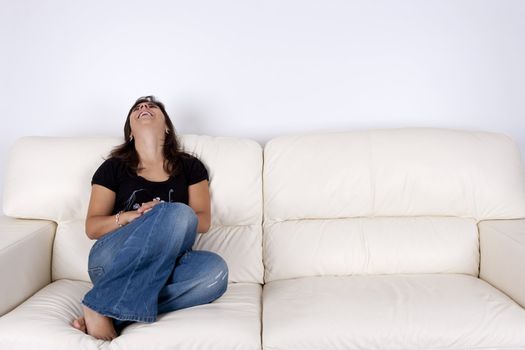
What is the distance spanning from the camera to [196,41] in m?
2.61

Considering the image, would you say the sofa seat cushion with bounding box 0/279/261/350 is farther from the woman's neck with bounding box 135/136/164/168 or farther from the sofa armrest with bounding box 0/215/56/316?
the woman's neck with bounding box 135/136/164/168

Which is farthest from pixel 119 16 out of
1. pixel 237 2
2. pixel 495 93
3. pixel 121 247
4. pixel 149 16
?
pixel 495 93

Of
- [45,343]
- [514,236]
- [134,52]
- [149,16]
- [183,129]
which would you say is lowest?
[45,343]

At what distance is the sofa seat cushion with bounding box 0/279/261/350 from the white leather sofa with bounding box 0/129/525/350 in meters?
0.08

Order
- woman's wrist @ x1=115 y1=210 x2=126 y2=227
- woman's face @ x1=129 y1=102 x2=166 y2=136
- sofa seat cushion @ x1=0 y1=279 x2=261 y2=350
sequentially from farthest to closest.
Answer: woman's face @ x1=129 y1=102 x2=166 y2=136, woman's wrist @ x1=115 y1=210 x2=126 y2=227, sofa seat cushion @ x1=0 y1=279 x2=261 y2=350

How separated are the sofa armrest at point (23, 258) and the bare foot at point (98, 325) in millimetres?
334

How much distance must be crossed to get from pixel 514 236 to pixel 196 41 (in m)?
1.59

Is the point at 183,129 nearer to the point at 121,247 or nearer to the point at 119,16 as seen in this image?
the point at 119,16

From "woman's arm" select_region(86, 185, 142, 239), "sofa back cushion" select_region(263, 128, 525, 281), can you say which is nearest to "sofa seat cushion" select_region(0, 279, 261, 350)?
"woman's arm" select_region(86, 185, 142, 239)

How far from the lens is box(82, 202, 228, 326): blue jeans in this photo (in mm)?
1689

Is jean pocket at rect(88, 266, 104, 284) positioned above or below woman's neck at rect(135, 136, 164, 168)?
below

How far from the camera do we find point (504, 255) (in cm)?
197

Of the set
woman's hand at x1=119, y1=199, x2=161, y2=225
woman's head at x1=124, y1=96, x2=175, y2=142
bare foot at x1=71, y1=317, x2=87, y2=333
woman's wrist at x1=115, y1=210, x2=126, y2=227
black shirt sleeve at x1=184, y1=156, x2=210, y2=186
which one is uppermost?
woman's head at x1=124, y1=96, x2=175, y2=142

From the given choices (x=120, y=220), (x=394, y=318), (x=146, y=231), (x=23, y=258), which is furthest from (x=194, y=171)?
(x=394, y=318)
